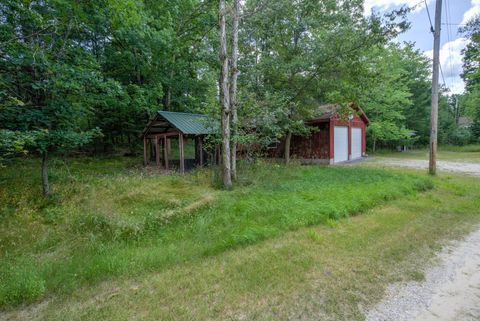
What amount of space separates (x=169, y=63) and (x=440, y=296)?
1444cm

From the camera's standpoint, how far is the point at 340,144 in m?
15.0

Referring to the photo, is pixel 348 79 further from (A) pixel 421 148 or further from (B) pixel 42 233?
(A) pixel 421 148

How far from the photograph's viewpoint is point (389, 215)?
4.78 m

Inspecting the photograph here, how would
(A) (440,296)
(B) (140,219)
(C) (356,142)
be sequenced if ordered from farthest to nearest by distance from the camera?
(C) (356,142) → (B) (140,219) → (A) (440,296)

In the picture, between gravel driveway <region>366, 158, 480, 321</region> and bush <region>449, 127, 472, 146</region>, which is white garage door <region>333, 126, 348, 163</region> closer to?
gravel driveway <region>366, 158, 480, 321</region>

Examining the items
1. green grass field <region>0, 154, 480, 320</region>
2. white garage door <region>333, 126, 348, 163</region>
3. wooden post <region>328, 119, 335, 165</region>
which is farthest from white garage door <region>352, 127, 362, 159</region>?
green grass field <region>0, 154, 480, 320</region>

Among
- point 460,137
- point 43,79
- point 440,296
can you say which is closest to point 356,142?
point 440,296

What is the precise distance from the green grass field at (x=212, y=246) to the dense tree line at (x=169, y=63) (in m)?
1.45

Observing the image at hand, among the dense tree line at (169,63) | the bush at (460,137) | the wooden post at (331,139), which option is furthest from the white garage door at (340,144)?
the bush at (460,137)

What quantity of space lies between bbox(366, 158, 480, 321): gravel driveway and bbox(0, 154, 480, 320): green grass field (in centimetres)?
15

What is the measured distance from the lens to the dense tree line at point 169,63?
5.33 meters

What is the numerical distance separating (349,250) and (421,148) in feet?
95.5

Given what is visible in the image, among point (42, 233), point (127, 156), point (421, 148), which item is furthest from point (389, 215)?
point (421, 148)

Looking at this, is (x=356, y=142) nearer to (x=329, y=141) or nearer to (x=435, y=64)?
(x=329, y=141)
